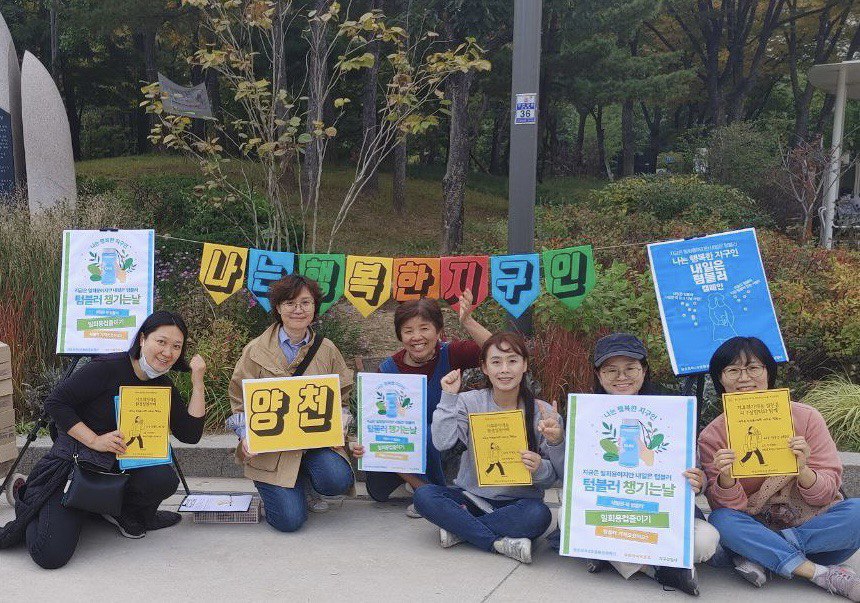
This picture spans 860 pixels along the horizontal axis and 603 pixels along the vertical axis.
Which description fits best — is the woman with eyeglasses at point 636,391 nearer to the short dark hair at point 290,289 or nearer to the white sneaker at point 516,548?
the white sneaker at point 516,548

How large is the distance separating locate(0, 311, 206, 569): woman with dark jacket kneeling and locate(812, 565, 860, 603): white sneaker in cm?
296

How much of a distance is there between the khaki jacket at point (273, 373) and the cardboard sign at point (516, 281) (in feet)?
3.43

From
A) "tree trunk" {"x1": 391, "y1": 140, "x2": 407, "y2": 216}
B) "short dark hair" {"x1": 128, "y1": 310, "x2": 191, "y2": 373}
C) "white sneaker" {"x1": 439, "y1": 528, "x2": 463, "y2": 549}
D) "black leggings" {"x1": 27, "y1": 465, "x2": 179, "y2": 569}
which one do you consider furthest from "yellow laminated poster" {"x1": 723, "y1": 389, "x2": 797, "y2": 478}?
"tree trunk" {"x1": 391, "y1": 140, "x2": 407, "y2": 216}

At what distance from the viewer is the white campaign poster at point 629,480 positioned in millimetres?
3549

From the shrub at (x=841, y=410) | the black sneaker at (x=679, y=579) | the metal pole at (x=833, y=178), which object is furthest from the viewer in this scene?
the metal pole at (x=833, y=178)

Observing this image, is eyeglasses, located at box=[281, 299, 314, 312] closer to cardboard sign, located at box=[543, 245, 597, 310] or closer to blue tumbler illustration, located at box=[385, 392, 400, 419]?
blue tumbler illustration, located at box=[385, 392, 400, 419]

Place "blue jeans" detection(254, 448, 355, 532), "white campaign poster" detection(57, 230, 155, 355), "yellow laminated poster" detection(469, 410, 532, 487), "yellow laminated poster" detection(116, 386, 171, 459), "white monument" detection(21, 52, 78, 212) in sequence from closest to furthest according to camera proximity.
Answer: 1. "yellow laminated poster" detection(469, 410, 532, 487)
2. "yellow laminated poster" detection(116, 386, 171, 459)
3. "blue jeans" detection(254, 448, 355, 532)
4. "white campaign poster" detection(57, 230, 155, 355)
5. "white monument" detection(21, 52, 78, 212)

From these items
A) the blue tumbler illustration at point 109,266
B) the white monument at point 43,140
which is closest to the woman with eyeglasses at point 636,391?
the blue tumbler illustration at point 109,266

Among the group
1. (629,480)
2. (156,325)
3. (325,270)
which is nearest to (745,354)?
(629,480)

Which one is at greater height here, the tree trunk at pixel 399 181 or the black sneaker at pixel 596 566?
the tree trunk at pixel 399 181

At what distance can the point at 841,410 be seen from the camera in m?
5.07

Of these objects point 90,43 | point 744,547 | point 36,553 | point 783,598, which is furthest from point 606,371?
point 90,43

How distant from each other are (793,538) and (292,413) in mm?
2408

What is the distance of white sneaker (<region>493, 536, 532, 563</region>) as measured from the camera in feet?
12.5
